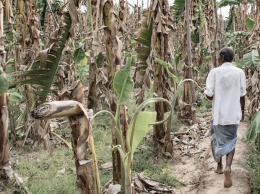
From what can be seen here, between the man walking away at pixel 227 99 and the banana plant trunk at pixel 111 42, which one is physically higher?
the banana plant trunk at pixel 111 42

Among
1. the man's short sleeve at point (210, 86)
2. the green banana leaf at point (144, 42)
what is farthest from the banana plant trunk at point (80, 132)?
the green banana leaf at point (144, 42)

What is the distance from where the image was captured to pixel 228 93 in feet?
13.1

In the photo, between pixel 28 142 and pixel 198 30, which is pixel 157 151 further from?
pixel 198 30

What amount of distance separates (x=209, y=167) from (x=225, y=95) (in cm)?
123

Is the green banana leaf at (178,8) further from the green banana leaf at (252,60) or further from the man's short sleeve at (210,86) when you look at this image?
the man's short sleeve at (210,86)

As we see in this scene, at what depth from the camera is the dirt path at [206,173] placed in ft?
13.1

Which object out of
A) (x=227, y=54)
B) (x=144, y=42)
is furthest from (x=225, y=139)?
(x=144, y=42)

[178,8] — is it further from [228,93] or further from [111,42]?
[111,42]

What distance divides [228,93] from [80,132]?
2.27 meters

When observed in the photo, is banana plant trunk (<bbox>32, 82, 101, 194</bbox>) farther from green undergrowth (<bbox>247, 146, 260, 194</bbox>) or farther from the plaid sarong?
green undergrowth (<bbox>247, 146, 260, 194</bbox>)

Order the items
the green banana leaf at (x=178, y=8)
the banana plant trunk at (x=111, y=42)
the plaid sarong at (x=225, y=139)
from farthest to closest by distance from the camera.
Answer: the green banana leaf at (x=178, y=8), the plaid sarong at (x=225, y=139), the banana plant trunk at (x=111, y=42)

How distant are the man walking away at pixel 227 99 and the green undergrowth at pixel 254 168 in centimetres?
31

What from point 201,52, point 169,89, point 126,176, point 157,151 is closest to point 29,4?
point 169,89

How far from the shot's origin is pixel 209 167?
15.6 feet
